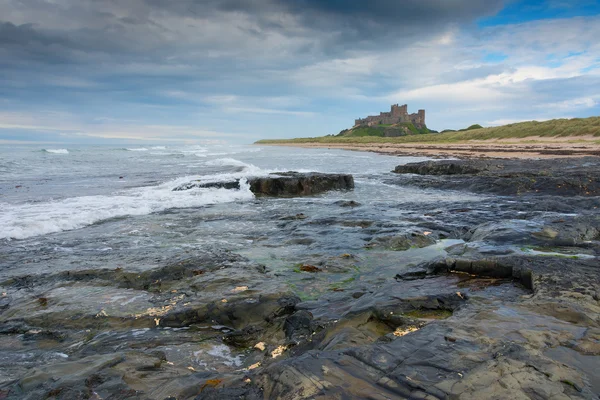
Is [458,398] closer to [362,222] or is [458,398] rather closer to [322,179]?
[362,222]

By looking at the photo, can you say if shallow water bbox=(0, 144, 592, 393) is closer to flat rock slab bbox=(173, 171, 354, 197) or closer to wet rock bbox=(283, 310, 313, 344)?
wet rock bbox=(283, 310, 313, 344)

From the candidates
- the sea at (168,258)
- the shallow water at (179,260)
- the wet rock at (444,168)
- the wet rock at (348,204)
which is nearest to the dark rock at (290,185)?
the sea at (168,258)

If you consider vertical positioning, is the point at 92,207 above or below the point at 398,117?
below

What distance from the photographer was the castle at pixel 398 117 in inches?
5925

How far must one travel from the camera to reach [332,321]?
3.44 m

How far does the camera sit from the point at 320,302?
3.99 meters

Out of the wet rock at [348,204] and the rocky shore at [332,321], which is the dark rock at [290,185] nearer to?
the wet rock at [348,204]

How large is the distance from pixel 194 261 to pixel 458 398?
4169 millimetres

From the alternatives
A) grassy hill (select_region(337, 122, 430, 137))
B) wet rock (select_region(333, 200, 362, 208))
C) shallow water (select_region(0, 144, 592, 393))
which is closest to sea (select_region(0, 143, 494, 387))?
shallow water (select_region(0, 144, 592, 393))

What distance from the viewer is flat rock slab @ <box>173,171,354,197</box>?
1368 cm

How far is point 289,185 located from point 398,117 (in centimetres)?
14725

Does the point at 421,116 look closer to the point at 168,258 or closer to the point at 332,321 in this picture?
the point at 168,258

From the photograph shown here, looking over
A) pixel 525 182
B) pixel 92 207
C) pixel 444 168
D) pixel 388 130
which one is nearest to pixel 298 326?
pixel 92 207

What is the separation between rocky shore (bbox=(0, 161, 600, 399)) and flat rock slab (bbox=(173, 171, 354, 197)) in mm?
6690
